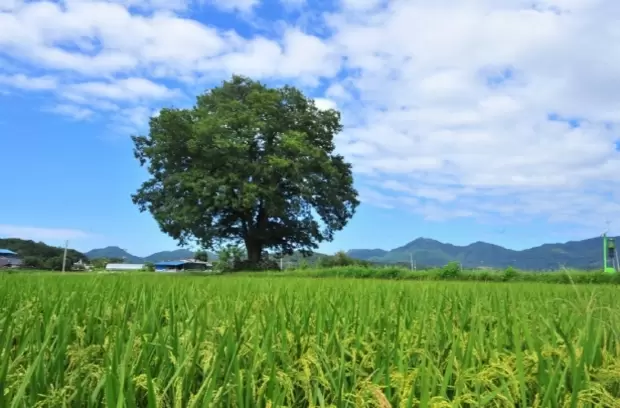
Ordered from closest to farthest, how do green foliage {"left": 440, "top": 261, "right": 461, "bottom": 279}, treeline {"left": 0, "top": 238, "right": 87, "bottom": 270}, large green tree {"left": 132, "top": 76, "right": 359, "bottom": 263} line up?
green foliage {"left": 440, "top": 261, "right": 461, "bottom": 279} < large green tree {"left": 132, "top": 76, "right": 359, "bottom": 263} < treeline {"left": 0, "top": 238, "right": 87, "bottom": 270}

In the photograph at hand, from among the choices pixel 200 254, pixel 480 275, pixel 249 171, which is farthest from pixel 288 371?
pixel 200 254

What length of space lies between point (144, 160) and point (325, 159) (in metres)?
11.1

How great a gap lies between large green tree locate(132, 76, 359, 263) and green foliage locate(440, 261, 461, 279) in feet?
37.5

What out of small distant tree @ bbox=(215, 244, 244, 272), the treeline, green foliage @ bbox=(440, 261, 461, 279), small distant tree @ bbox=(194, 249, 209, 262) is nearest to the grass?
green foliage @ bbox=(440, 261, 461, 279)

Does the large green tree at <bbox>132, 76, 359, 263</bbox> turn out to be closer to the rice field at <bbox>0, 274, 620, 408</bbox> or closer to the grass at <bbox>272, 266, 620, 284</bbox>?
the grass at <bbox>272, 266, 620, 284</bbox>

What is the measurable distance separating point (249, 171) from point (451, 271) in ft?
46.5

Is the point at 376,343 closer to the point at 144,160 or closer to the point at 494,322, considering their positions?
the point at 494,322

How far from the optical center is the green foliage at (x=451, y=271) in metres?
17.7

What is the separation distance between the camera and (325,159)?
29000 mm

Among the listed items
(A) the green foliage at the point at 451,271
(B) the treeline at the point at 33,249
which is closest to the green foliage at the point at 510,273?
(A) the green foliage at the point at 451,271

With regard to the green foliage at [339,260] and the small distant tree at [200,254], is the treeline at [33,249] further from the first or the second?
the green foliage at [339,260]

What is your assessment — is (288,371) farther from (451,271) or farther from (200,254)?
(200,254)

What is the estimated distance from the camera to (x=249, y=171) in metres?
28.1

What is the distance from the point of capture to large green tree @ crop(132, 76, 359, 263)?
27.3 m
